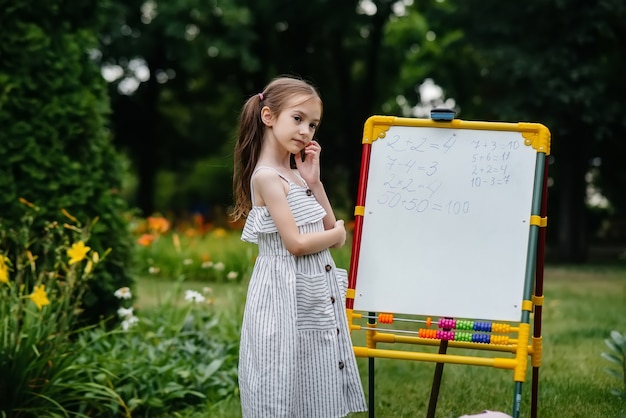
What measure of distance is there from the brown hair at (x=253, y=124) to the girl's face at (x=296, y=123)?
0.03m

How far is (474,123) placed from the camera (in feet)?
13.2

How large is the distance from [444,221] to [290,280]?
792 mm

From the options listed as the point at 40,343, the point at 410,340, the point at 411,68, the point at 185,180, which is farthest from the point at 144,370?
the point at 185,180

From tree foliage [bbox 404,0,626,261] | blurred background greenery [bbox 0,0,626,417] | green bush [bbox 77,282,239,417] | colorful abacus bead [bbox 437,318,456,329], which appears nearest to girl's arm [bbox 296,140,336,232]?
blurred background greenery [bbox 0,0,626,417]

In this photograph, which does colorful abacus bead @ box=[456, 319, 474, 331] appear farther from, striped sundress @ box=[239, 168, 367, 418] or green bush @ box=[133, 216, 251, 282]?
green bush @ box=[133, 216, 251, 282]

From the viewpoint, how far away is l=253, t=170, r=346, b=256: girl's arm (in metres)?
3.56

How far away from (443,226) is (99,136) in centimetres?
298

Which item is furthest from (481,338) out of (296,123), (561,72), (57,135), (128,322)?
(561,72)

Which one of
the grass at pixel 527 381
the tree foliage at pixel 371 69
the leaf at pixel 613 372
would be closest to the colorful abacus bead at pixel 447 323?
the grass at pixel 527 381

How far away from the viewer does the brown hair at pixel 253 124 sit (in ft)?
12.1

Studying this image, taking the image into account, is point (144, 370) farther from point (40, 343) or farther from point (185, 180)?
point (185, 180)

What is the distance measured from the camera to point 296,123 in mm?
3650

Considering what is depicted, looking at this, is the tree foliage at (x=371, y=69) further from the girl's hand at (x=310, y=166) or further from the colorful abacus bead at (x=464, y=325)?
the colorful abacus bead at (x=464, y=325)

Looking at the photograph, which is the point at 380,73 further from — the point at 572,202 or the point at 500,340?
the point at 500,340
